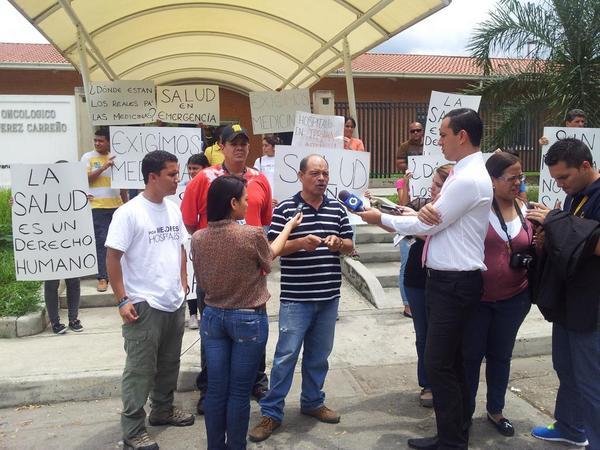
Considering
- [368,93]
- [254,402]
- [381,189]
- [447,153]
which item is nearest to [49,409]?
[254,402]

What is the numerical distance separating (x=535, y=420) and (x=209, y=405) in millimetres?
2440

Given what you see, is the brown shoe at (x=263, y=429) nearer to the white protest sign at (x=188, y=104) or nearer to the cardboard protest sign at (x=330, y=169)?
the cardboard protest sign at (x=330, y=169)

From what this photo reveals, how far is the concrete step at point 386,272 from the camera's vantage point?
7.20 m

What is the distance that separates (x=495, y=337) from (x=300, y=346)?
1.38 meters

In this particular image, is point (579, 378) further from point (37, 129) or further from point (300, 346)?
point (37, 129)

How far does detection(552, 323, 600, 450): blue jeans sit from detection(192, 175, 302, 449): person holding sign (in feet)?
6.15

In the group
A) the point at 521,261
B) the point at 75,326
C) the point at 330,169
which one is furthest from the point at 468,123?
the point at 75,326

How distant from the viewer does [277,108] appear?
708 cm

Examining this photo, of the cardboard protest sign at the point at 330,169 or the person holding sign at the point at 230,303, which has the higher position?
the cardboard protest sign at the point at 330,169

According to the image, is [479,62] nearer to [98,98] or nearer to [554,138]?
[554,138]

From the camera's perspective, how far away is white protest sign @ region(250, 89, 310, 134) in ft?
23.0

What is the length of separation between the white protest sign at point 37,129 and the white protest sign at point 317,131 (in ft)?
14.9

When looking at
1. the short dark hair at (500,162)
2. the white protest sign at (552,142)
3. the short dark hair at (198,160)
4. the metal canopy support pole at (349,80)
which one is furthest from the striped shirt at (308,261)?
the metal canopy support pole at (349,80)

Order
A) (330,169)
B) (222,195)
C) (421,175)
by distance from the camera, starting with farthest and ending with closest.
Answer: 1. (421,175)
2. (330,169)
3. (222,195)
